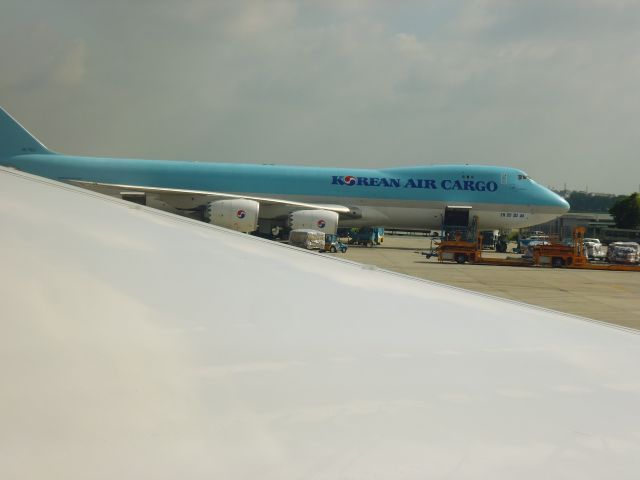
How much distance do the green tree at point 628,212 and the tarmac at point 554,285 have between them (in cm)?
6259

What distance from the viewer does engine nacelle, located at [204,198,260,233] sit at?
2820cm

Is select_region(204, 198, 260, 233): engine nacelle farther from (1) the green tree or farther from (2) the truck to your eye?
(1) the green tree

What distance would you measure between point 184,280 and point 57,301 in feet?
1.46

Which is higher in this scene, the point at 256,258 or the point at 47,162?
the point at 47,162

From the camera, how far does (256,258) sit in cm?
261

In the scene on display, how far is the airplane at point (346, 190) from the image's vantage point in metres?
31.2

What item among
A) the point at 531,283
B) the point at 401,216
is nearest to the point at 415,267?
the point at 531,283

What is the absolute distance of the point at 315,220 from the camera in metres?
28.6

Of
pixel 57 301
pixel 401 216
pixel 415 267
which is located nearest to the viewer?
pixel 57 301

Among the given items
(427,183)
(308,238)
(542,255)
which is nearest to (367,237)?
(427,183)

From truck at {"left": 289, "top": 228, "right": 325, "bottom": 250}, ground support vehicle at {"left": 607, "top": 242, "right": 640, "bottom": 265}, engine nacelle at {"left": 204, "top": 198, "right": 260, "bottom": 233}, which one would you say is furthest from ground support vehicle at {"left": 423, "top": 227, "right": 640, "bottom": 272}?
engine nacelle at {"left": 204, "top": 198, "right": 260, "bottom": 233}

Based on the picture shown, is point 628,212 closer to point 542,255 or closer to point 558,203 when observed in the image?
point 558,203

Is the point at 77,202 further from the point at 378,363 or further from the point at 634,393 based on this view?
the point at 634,393

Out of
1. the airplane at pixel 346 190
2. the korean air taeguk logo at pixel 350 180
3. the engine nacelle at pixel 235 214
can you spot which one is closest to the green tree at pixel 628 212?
the airplane at pixel 346 190
